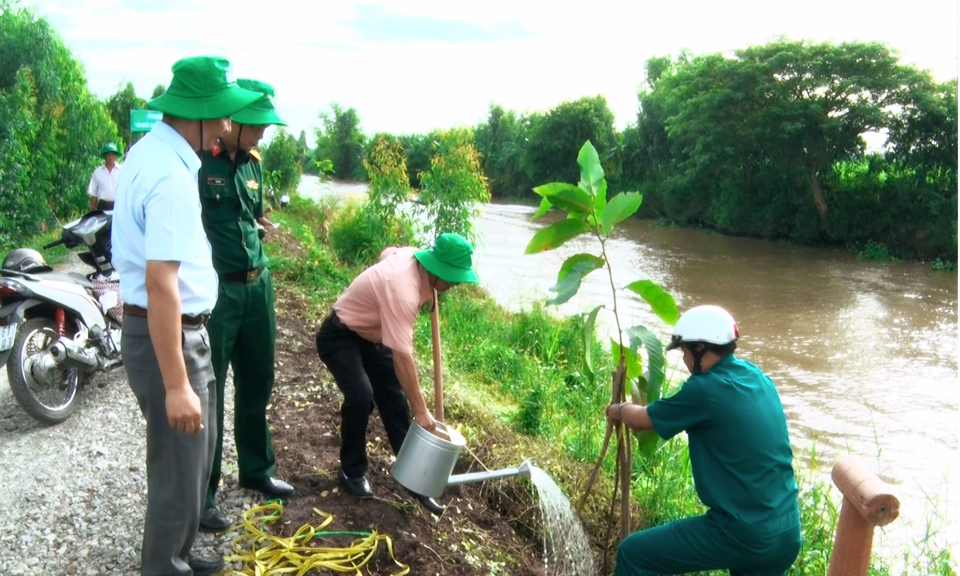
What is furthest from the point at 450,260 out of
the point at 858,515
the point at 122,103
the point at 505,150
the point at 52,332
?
the point at 505,150

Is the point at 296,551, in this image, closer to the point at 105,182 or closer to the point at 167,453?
the point at 167,453

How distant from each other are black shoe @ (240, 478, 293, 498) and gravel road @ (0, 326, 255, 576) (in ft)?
0.17

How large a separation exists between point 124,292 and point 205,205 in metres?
0.86

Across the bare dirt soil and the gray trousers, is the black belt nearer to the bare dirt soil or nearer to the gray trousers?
the gray trousers

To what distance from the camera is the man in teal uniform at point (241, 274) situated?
3.36 metres

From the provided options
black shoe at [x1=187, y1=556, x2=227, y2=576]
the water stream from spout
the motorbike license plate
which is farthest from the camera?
the motorbike license plate

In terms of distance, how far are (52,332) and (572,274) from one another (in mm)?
3489

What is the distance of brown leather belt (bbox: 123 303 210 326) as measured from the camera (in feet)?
8.41

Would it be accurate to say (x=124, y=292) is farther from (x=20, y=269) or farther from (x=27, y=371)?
(x=20, y=269)

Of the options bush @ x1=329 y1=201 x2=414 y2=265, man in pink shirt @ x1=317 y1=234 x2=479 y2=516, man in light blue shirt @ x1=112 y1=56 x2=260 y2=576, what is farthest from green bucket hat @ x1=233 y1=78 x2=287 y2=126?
bush @ x1=329 y1=201 x2=414 y2=265

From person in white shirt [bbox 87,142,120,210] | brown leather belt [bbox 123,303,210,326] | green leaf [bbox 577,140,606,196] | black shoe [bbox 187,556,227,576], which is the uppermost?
green leaf [bbox 577,140,606,196]

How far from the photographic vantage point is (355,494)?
3.99 metres

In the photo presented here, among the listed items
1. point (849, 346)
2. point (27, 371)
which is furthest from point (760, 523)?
point (849, 346)

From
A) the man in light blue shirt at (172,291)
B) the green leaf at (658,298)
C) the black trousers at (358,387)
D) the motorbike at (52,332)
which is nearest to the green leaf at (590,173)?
the green leaf at (658,298)
